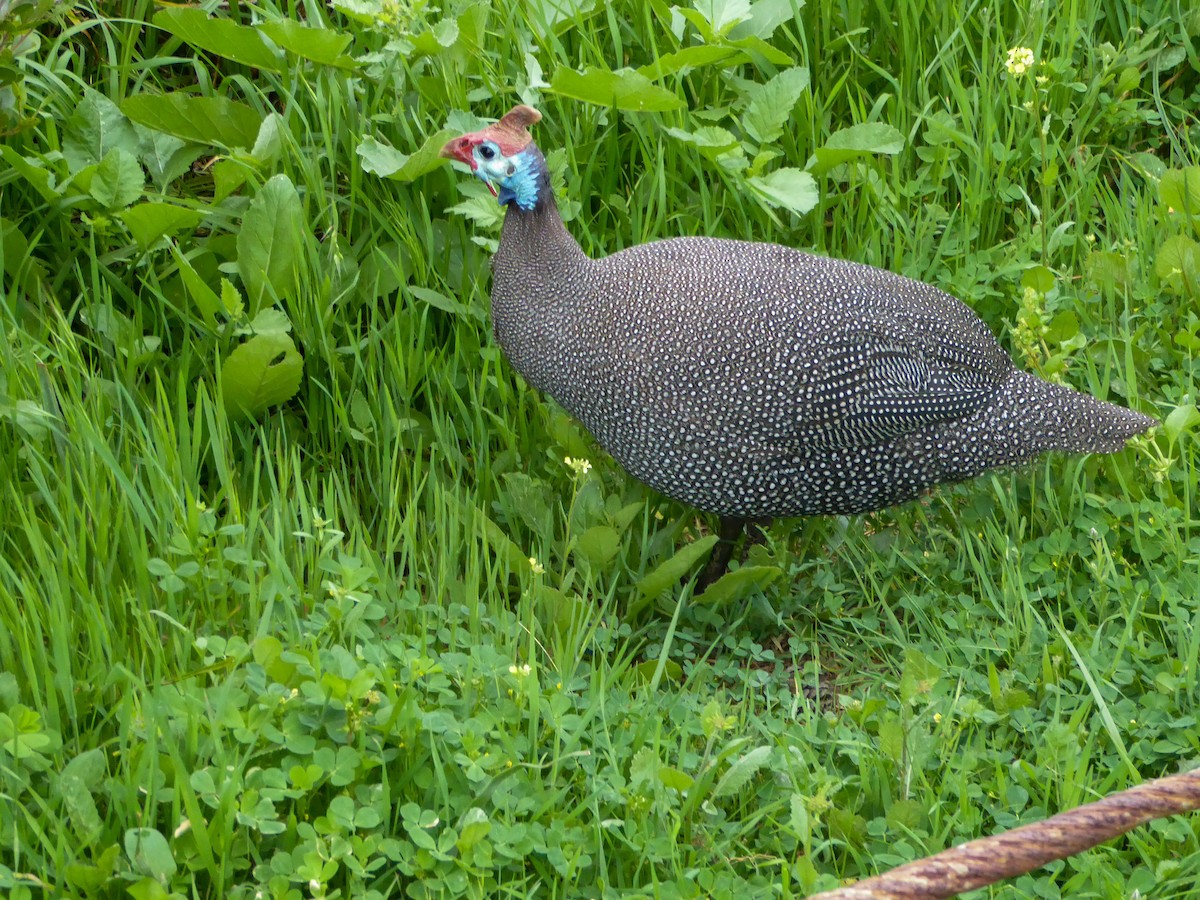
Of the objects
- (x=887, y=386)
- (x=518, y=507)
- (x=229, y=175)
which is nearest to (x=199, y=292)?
(x=229, y=175)

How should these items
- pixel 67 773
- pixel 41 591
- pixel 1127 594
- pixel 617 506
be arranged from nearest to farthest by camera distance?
pixel 67 773
pixel 41 591
pixel 1127 594
pixel 617 506

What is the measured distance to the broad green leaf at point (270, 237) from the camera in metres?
3.38

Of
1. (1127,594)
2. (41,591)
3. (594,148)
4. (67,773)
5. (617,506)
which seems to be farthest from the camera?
(594,148)

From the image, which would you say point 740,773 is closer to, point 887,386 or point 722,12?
point 887,386

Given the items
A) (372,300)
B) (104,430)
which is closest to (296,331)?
(372,300)

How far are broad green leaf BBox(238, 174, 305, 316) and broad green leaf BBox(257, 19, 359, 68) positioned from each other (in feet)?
1.26

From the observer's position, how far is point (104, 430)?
315cm

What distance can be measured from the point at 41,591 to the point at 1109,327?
288cm

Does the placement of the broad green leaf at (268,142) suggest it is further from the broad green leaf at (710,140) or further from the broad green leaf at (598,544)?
the broad green leaf at (598,544)

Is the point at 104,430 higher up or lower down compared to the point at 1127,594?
higher up

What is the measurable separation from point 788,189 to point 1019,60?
2.60 ft

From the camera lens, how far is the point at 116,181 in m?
3.41

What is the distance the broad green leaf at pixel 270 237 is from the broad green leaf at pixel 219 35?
44cm

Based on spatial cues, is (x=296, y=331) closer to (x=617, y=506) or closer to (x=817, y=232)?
(x=617, y=506)
